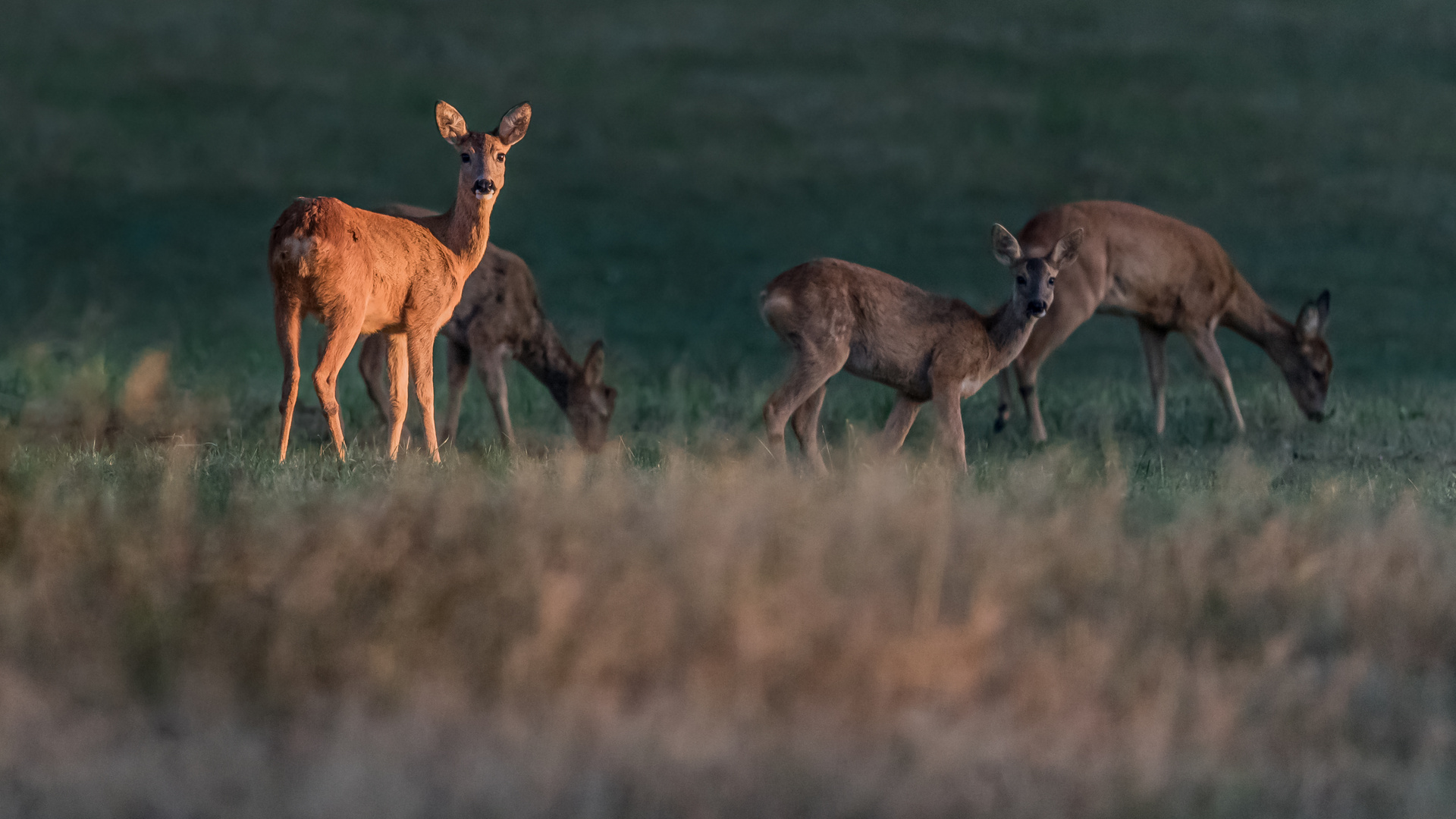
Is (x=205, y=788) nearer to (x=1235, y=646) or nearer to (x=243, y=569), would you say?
(x=243, y=569)

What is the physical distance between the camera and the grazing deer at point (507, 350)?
10.4m

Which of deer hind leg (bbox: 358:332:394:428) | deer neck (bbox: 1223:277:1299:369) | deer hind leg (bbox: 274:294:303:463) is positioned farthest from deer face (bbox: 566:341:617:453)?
deer neck (bbox: 1223:277:1299:369)

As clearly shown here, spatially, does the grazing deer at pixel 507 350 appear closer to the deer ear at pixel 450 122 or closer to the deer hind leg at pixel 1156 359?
the deer ear at pixel 450 122

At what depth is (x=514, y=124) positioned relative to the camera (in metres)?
8.03

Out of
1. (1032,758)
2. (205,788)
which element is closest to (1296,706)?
(1032,758)

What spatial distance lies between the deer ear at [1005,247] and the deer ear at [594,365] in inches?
122

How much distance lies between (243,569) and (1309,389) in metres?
9.75

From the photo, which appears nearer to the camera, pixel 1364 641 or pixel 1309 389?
pixel 1364 641

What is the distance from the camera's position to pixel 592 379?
1061 cm

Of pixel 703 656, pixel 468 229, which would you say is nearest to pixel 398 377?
pixel 468 229

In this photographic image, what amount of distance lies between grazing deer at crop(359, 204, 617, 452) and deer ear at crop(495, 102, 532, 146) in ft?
7.45

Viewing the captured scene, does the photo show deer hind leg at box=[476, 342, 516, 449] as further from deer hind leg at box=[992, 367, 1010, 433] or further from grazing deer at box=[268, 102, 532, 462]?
deer hind leg at box=[992, 367, 1010, 433]

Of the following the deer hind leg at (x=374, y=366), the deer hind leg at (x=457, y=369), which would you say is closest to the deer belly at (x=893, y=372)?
the deer hind leg at (x=457, y=369)

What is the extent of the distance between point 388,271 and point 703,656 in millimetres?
3900
